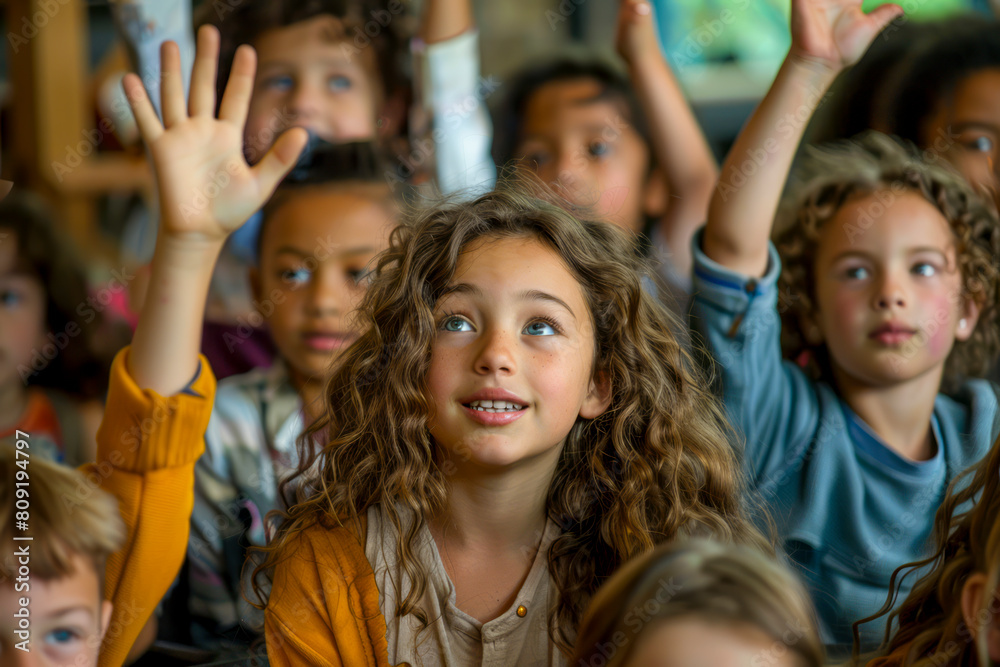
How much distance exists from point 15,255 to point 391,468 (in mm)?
886

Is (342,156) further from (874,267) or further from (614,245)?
(874,267)

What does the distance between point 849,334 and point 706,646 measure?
28.6 inches

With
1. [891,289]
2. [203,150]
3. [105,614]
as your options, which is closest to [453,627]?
[105,614]

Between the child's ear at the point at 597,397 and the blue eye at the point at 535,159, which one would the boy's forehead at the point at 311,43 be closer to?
the blue eye at the point at 535,159

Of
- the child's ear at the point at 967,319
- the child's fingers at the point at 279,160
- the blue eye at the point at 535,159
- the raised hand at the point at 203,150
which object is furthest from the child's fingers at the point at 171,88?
the child's ear at the point at 967,319

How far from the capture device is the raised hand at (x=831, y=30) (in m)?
1.17

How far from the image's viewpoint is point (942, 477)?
1.22 meters

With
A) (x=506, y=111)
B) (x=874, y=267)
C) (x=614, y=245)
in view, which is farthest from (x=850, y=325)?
(x=506, y=111)

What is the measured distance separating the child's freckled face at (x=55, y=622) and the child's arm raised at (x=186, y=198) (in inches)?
9.2

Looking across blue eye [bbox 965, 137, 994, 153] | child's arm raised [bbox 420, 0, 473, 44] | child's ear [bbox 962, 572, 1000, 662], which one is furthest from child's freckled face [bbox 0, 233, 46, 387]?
blue eye [bbox 965, 137, 994, 153]

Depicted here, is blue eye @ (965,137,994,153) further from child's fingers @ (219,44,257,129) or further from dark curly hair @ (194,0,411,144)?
child's fingers @ (219,44,257,129)

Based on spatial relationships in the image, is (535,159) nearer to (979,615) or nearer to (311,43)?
(311,43)

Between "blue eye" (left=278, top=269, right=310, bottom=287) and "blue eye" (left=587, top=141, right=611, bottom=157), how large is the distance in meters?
0.57

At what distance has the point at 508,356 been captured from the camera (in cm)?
87
